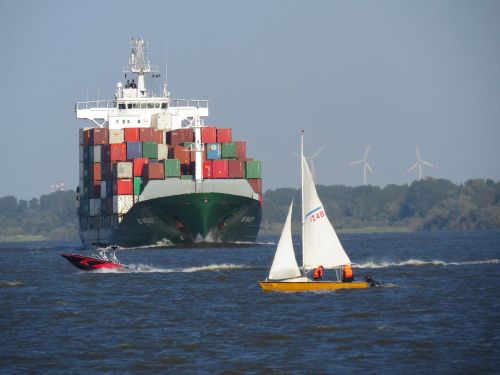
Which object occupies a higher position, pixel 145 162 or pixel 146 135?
pixel 146 135

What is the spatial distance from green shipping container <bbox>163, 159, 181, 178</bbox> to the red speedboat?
40.8 metres

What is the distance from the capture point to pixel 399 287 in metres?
59.8

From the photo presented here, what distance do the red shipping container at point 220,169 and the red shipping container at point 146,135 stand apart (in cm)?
896

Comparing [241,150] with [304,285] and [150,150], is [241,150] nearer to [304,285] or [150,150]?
[150,150]

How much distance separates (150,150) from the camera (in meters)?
121

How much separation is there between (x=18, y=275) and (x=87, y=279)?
11.6 m

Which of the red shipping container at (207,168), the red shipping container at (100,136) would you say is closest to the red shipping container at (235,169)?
the red shipping container at (207,168)

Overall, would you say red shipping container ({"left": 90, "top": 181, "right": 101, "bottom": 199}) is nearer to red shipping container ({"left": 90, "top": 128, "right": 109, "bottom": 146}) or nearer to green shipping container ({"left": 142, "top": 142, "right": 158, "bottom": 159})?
red shipping container ({"left": 90, "top": 128, "right": 109, "bottom": 146})

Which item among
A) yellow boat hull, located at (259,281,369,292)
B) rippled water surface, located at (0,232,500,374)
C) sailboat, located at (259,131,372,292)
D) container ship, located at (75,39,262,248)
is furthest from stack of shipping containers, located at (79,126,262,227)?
sailboat, located at (259,131,372,292)

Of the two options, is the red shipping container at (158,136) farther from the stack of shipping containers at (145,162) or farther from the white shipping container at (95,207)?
the white shipping container at (95,207)

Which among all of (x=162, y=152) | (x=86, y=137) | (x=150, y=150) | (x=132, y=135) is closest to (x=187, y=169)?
(x=150, y=150)

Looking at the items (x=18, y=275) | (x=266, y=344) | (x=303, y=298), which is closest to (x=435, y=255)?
(x=18, y=275)

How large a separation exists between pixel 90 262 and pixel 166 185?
132 ft

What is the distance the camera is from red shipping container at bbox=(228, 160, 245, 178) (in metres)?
119
